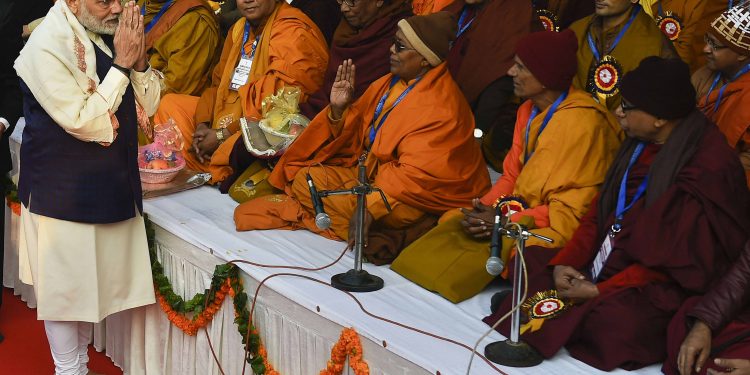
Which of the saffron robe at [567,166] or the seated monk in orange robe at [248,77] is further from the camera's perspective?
the seated monk in orange robe at [248,77]

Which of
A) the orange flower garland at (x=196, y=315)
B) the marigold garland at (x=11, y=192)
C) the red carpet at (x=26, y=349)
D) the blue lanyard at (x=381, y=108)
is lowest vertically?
the red carpet at (x=26, y=349)

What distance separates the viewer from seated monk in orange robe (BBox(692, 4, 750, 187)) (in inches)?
165

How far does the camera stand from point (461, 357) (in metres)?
3.27

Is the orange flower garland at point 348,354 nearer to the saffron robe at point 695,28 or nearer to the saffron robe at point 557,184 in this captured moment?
the saffron robe at point 557,184

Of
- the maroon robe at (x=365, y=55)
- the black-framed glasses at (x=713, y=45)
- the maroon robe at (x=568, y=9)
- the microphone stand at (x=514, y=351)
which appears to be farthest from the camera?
the maroon robe at (x=568, y=9)

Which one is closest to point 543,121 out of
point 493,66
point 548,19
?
point 493,66

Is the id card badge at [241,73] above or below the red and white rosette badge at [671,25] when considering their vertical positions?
below

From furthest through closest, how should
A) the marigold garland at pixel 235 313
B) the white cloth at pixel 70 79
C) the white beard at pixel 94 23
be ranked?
the white beard at pixel 94 23 → the white cloth at pixel 70 79 → the marigold garland at pixel 235 313

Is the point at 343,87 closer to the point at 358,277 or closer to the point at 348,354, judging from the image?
the point at 358,277

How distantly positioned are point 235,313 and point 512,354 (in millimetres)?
1331

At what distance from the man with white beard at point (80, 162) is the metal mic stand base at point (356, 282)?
924 millimetres

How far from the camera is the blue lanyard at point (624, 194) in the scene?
355 cm

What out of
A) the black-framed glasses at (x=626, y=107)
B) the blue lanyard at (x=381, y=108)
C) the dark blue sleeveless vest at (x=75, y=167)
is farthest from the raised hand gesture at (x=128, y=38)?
the black-framed glasses at (x=626, y=107)

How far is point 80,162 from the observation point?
3.86m
